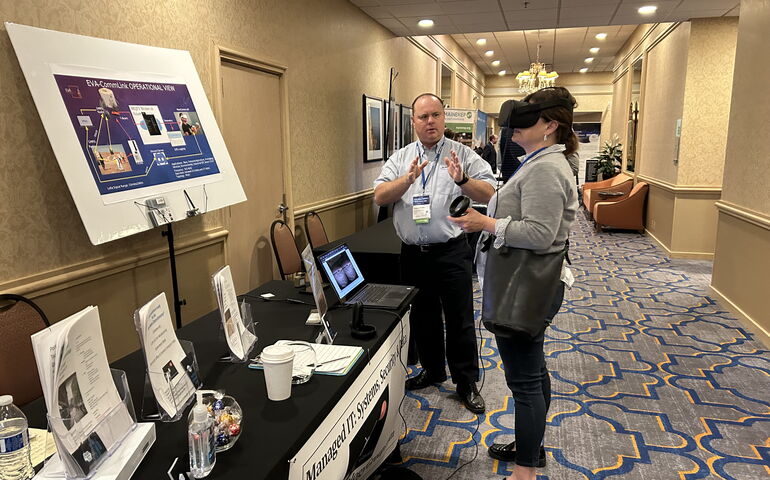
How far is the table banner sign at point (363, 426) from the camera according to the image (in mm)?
1394

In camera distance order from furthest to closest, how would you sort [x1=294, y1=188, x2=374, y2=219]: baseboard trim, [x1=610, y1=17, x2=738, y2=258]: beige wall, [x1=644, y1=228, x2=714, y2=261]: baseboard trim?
[x1=644, y1=228, x2=714, y2=261]: baseboard trim
[x1=610, y1=17, x2=738, y2=258]: beige wall
[x1=294, y1=188, x2=374, y2=219]: baseboard trim

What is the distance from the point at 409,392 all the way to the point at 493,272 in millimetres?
1386

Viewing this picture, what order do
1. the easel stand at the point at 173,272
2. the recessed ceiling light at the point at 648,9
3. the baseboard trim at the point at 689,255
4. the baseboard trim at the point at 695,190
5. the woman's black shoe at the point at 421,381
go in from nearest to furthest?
1. the easel stand at the point at 173,272
2. the woman's black shoe at the point at 421,381
3. the recessed ceiling light at the point at 648,9
4. the baseboard trim at the point at 695,190
5. the baseboard trim at the point at 689,255

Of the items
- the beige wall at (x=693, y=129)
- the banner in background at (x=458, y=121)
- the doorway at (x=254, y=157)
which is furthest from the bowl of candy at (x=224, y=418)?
the banner in background at (x=458, y=121)

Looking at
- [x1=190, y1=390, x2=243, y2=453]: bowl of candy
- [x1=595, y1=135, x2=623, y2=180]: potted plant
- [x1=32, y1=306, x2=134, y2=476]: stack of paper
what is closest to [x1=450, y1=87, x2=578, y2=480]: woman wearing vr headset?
[x1=190, y1=390, x2=243, y2=453]: bowl of candy

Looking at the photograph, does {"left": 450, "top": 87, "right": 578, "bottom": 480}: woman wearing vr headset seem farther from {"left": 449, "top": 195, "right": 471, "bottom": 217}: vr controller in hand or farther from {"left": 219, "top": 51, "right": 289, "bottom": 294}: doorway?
{"left": 219, "top": 51, "right": 289, "bottom": 294}: doorway

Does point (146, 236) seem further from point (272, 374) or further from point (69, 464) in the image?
point (69, 464)

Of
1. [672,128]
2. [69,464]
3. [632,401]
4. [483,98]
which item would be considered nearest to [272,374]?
[69,464]

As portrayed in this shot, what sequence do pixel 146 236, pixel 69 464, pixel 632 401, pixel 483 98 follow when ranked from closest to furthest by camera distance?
pixel 69 464, pixel 146 236, pixel 632 401, pixel 483 98

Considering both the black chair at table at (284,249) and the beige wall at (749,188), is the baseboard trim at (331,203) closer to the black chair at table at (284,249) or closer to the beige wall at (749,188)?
the black chair at table at (284,249)

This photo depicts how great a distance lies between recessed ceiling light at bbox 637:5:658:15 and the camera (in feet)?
18.9

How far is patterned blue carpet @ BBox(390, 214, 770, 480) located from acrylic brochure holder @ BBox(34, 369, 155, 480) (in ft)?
4.92

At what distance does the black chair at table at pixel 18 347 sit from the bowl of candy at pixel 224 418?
1.07m

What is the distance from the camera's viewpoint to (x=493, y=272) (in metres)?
2.00
